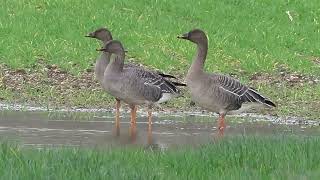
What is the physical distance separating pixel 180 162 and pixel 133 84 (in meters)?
6.51

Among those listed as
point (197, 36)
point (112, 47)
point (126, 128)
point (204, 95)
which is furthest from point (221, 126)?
point (112, 47)

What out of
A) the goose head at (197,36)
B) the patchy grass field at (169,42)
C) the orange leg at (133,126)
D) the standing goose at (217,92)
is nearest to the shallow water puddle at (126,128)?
the orange leg at (133,126)

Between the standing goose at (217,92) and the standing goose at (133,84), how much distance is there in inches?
37.2

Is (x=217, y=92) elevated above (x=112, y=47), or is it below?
below

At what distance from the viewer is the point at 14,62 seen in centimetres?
2067

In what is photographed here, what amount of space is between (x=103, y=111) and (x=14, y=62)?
12.5 feet

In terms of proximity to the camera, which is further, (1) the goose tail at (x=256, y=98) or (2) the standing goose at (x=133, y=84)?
(2) the standing goose at (x=133, y=84)

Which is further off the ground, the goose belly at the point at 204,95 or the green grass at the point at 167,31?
the goose belly at the point at 204,95

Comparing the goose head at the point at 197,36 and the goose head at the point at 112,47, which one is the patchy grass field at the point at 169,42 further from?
the goose head at the point at 197,36

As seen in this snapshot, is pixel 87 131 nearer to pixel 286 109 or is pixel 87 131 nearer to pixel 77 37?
pixel 286 109

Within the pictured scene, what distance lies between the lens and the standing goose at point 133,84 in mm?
16016

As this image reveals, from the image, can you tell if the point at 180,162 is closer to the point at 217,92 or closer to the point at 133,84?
the point at 217,92

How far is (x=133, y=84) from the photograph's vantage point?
52.9ft

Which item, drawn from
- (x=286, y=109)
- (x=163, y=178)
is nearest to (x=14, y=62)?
(x=286, y=109)
